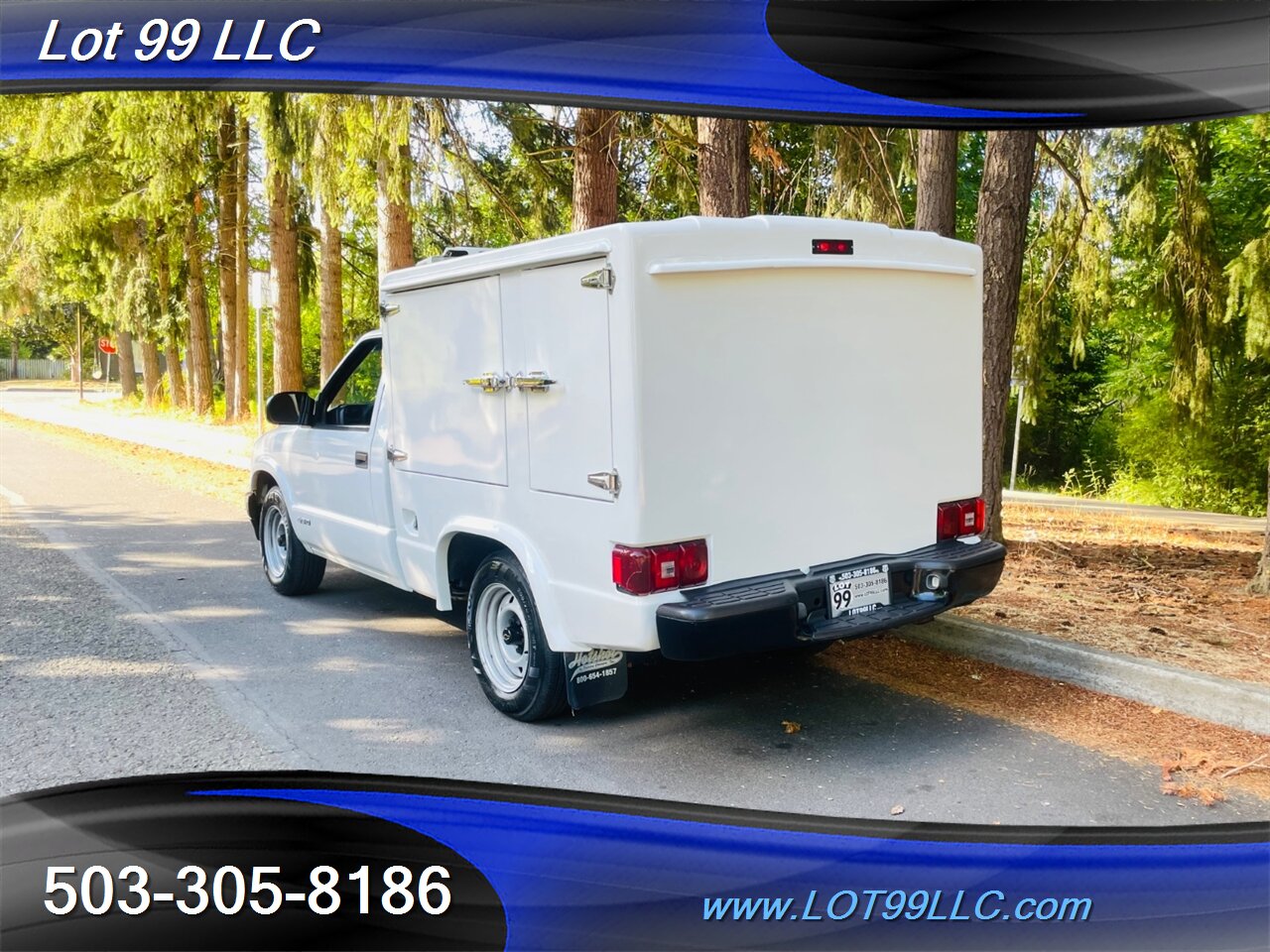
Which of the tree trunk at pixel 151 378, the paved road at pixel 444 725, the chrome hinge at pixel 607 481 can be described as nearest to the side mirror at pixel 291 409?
the paved road at pixel 444 725

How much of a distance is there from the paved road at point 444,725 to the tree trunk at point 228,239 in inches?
648

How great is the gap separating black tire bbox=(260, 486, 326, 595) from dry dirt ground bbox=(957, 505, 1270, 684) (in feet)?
14.9

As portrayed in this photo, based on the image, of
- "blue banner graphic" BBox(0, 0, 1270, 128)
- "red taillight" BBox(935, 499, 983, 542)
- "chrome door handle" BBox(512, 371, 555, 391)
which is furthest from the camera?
"red taillight" BBox(935, 499, 983, 542)

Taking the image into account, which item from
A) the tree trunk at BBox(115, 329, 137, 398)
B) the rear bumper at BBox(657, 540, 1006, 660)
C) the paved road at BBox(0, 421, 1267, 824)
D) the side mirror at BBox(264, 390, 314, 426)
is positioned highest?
the tree trunk at BBox(115, 329, 137, 398)

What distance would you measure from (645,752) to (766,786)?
614 millimetres

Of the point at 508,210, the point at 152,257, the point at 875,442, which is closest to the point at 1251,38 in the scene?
the point at 875,442

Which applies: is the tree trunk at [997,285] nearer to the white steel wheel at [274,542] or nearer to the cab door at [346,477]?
the cab door at [346,477]

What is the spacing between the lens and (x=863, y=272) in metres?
4.77

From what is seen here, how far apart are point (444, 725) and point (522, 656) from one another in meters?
0.49

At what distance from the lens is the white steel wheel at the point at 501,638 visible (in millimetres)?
5109

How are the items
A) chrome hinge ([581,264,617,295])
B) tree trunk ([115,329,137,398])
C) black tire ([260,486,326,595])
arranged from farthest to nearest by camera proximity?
tree trunk ([115,329,137,398]) → black tire ([260,486,326,595]) → chrome hinge ([581,264,617,295])

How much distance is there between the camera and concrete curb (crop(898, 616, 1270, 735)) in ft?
15.6

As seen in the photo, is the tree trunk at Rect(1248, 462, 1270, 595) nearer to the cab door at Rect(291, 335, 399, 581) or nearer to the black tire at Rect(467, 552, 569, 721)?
the black tire at Rect(467, 552, 569, 721)

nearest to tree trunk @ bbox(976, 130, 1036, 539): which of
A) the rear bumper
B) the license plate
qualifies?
the rear bumper
